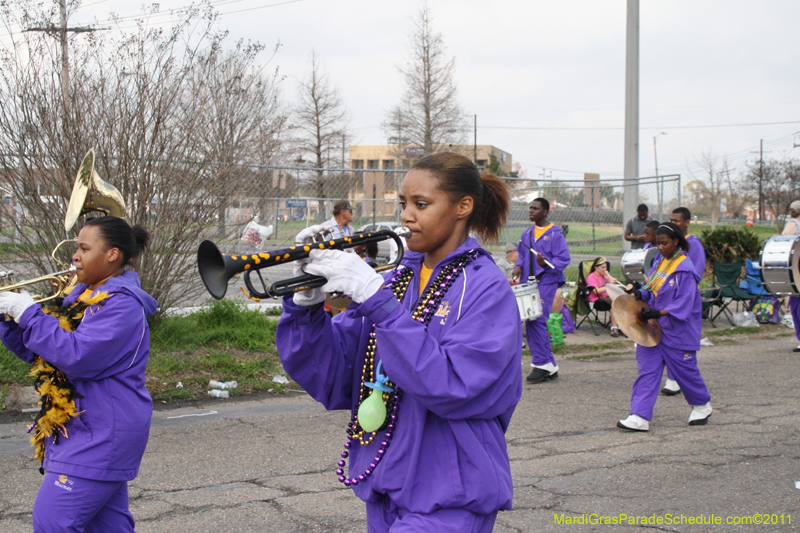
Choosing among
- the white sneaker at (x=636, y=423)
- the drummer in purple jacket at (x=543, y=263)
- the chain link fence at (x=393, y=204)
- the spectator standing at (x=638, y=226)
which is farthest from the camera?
the spectator standing at (x=638, y=226)

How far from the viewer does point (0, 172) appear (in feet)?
23.8

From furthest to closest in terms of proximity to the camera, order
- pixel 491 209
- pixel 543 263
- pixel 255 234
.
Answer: pixel 543 263
pixel 255 234
pixel 491 209

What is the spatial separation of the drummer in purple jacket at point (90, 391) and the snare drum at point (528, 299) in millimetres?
5066

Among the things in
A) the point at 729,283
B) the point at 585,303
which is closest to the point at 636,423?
the point at 585,303

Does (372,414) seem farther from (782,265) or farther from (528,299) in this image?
(782,265)

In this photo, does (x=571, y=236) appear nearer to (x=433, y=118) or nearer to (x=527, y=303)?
(x=527, y=303)

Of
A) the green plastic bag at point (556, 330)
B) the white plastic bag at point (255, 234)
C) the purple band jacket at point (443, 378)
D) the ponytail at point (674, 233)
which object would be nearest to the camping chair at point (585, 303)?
the green plastic bag at point (556, 330)

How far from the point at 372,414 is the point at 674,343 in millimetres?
4606

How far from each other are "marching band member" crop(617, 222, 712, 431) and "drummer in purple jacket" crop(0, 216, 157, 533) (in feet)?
14.2

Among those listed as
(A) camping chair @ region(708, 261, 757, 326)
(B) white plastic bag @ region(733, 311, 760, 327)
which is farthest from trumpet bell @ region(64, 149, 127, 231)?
(B) white plastic bag @ region(733, 311, 760, 327)

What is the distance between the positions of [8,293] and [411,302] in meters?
1.85

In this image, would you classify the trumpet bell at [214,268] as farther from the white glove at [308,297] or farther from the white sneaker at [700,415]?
the white sneaker at [700,415]

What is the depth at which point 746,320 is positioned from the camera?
12062 millimetres

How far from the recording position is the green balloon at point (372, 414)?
2115 mm
